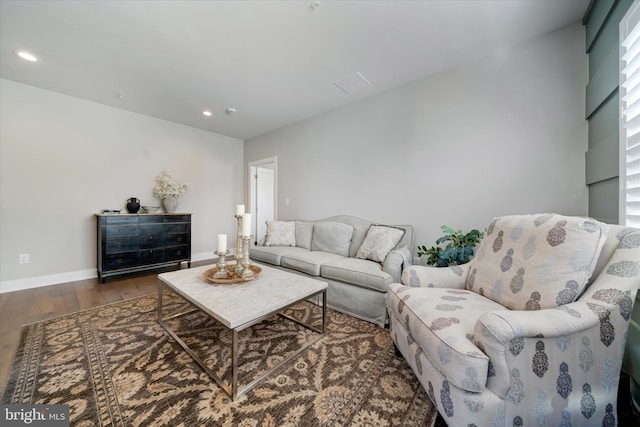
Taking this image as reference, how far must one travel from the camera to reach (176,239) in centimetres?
374

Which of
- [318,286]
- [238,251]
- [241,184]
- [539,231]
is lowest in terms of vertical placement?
[318,286]

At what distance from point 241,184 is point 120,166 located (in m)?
2.10

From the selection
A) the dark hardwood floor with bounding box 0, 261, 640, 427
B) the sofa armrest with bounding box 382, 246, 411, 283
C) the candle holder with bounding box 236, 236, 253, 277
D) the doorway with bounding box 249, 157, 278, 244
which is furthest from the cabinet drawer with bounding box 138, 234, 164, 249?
the sofa armrest with bounding box 382, 246, 411, 283

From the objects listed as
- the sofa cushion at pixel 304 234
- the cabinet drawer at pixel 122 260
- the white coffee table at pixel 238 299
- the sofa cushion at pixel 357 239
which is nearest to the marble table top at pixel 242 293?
the white coffee table at pixel 238 299

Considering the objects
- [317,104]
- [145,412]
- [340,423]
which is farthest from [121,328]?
[317,104]

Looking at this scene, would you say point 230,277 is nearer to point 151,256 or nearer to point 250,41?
point 250,41

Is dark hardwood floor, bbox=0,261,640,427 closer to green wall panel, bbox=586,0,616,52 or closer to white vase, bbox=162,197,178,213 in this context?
white vase, bbox=162,197,178,213

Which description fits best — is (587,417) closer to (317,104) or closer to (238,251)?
(238,251)

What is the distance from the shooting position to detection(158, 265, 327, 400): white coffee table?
4.11 feet

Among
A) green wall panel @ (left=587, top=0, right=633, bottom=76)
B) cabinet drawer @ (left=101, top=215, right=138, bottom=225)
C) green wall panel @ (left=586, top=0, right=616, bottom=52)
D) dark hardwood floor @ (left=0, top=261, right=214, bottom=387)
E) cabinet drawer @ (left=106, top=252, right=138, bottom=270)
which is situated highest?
green wall panel @ (left=586, top=0, right=616, bottom=52)

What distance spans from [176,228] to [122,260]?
797mm

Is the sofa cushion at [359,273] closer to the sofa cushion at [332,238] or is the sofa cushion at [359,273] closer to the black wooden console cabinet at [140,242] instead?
the sofa cushion at [332,238]

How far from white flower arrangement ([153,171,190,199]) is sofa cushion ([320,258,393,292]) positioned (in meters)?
3.02

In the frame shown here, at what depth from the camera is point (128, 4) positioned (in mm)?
1713
